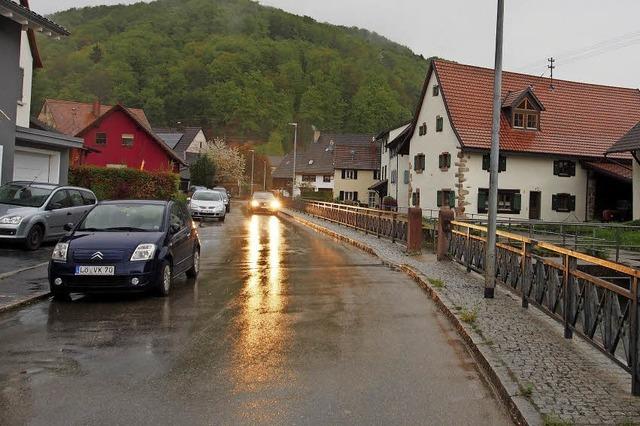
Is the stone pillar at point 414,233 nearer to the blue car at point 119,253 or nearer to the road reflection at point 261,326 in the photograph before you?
the road reflection at point 261,326

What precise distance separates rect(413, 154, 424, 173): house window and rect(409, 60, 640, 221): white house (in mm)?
73

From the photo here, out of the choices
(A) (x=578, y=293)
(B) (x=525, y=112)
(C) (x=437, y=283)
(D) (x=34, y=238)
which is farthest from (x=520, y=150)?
(A) (x=578, y=293)

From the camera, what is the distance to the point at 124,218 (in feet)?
33.3

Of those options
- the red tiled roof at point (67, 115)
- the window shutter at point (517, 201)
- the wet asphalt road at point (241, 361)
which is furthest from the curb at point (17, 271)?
the red tiled roof at point (67, 115)

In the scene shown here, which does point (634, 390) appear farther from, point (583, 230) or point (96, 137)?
point (96, 137)

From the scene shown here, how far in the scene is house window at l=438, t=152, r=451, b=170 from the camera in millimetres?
37312

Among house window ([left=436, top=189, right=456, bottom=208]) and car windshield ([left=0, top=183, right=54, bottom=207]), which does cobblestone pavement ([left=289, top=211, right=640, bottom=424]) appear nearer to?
car windshield ([left=0, top=183, right=54, bottom=207])

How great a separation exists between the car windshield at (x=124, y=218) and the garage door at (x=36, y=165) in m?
11.2

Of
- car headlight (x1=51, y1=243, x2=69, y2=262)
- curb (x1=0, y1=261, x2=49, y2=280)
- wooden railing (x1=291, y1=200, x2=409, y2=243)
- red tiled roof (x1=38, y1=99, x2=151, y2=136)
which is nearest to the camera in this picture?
car headlight (x1=51, y1=243, x2=69, y2=262)

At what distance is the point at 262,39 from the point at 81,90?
3106 centimetres

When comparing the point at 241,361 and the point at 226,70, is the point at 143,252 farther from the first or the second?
the point at 226,70

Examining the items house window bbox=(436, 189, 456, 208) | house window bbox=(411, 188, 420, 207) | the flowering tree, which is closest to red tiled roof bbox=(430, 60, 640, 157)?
house window bbox=(436, 189, 456, 208)

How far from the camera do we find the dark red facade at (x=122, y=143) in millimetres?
52250

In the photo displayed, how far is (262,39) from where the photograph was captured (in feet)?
Answer: 293
